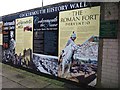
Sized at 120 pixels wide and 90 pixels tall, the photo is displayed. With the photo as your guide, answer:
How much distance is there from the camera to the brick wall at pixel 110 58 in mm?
4105

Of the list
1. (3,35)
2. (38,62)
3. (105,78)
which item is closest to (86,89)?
(105,78)

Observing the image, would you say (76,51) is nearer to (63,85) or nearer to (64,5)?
(63,85)

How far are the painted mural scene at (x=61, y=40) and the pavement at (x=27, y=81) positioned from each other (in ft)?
0.64

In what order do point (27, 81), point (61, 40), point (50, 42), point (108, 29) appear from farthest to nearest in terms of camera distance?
point (50, 42), point (27, 81), point (61, 40), point (108, 29)

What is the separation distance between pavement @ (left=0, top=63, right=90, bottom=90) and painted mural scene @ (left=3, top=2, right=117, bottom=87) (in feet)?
0.64

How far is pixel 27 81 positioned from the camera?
18.2 feet

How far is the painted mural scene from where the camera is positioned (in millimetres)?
4477

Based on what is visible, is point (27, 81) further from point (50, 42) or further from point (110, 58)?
point (110, 58)

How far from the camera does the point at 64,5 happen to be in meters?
5.19

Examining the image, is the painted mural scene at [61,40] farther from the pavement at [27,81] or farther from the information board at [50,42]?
the pavement at [27,81]

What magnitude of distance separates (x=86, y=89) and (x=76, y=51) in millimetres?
1096

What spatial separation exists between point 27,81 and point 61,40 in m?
1.75

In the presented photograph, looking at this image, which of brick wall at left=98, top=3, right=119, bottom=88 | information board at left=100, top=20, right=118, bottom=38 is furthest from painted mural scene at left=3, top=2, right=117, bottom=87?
brick wall at left=98, top=3, right=119, bottom=88

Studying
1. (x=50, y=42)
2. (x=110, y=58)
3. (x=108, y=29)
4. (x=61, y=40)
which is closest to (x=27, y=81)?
(x=50, y=42)
